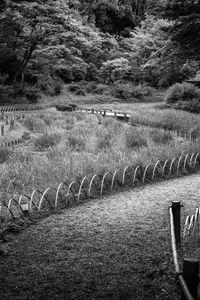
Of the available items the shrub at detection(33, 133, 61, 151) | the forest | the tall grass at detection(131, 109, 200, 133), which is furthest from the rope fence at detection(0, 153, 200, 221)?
the tall grass at detection(131, 109, 200, 133)

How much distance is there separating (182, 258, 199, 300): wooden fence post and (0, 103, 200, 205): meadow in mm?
4515

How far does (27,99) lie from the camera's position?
98.8 ft

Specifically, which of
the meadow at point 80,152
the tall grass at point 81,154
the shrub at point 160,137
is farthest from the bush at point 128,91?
the shrub at point 160,137

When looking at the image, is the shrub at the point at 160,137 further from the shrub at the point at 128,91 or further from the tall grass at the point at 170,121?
the shrub at the point at 128,91

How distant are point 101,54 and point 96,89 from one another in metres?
4.93

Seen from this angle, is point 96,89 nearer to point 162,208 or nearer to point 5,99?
point 5,99

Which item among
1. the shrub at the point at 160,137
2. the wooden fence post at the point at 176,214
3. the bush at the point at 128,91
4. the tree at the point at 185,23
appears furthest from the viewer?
the bush at the point at 128,91

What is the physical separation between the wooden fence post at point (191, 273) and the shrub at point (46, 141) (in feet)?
30.4

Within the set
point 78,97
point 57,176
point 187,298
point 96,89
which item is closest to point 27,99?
point 78,97

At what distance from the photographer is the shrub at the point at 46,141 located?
39.4 ft

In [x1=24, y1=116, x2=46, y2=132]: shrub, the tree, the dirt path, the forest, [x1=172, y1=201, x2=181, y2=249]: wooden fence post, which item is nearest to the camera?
the dirt path

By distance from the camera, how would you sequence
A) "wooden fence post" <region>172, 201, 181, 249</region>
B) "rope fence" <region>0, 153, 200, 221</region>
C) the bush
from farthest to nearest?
the bush
"rope fence" <region>0, 153, 200, 221</region>
"wooden fence post" <region>172, 201, 181, 249</region>

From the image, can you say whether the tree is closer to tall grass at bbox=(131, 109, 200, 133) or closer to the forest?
the forest

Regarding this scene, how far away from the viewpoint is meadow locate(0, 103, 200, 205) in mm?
7918
